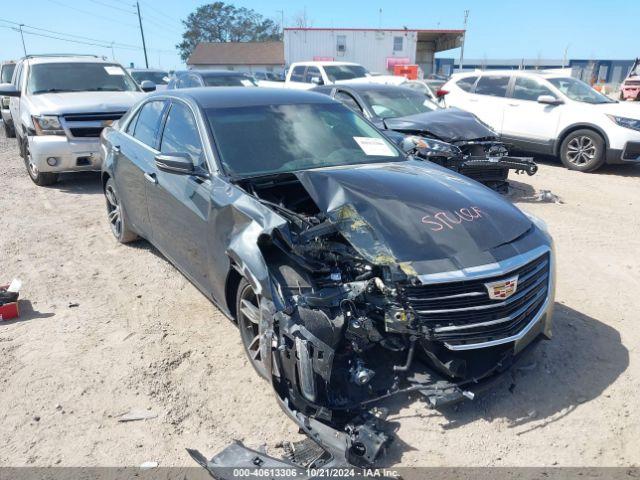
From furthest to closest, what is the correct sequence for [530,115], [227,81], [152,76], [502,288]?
[152,76]
[227,81]
[530,115]
[502,288]

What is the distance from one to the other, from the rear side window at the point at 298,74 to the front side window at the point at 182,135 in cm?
1221

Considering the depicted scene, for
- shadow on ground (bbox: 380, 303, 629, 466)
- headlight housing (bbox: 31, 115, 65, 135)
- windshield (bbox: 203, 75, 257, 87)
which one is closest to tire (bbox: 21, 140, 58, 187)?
headlight housing (bbox: 31, 115, 65, 135)

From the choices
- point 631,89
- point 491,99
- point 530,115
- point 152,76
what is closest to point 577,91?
point 530,115

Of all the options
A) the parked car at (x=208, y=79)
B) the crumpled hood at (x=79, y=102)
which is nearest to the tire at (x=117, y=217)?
the crumpled hood at (x=79, y=102)

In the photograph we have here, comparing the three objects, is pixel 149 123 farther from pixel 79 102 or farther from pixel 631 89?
pixel 631 89

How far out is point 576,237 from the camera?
612 cm

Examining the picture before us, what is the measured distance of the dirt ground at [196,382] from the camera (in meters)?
2.77

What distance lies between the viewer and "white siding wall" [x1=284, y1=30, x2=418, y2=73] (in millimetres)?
28781

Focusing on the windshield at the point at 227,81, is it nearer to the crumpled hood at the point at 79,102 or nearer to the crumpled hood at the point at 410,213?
the crumpled hood at the point at 79,102

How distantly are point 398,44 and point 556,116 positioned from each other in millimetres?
23307

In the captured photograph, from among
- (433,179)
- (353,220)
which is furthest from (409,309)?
(433,179)

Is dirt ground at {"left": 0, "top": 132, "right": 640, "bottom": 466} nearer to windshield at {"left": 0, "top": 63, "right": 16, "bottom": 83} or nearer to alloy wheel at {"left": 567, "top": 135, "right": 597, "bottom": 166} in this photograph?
alloy wheel at {"left": 567, "top": 135, "right": 597, "bottom": 166}

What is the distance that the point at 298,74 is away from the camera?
52.9 ft

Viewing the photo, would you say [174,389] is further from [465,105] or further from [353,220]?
[465,105]
